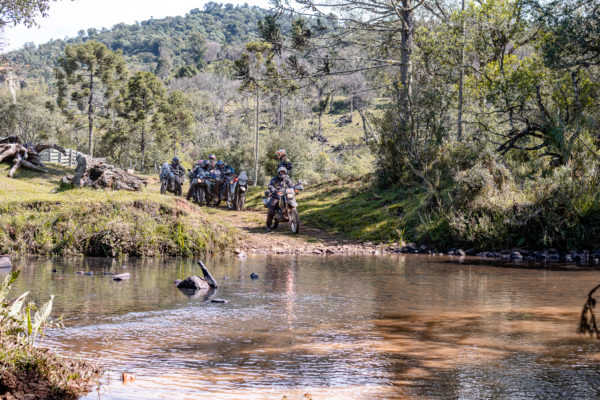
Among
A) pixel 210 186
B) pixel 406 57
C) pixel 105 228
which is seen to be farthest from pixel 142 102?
pixel 105 228

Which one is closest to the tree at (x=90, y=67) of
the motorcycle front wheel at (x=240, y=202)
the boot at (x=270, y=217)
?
the motorcycle front wheel at (x=240, y=202)

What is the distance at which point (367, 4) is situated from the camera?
20.8 metres

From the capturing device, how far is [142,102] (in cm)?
4803

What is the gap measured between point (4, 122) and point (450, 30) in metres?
54.1

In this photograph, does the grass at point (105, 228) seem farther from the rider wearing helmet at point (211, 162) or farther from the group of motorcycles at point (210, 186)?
the rider wearing helmet at point (211, 162)

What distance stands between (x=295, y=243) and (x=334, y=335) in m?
9.45

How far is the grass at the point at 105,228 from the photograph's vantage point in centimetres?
1252

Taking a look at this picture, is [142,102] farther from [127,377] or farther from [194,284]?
[127,377]

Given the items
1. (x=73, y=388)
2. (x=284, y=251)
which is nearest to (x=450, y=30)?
(x=284, y=251)

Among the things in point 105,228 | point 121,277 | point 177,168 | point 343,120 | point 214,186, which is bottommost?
point 121,277

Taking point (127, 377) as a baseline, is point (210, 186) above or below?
above

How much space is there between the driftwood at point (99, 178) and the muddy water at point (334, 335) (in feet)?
29.1

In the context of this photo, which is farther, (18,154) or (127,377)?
(18,154)

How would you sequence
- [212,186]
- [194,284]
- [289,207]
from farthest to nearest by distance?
[212,186], [289,207], [194,284]
